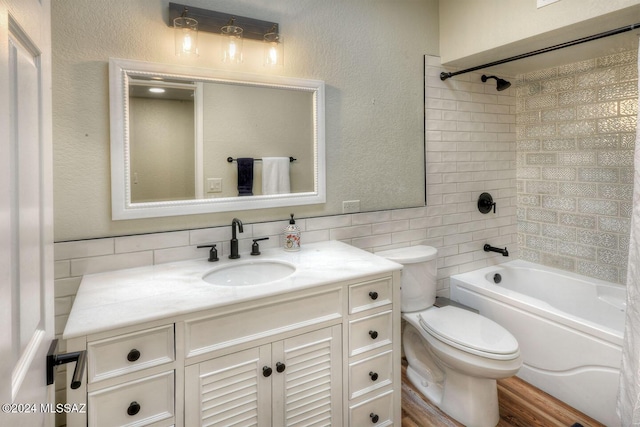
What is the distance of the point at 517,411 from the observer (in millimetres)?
2027

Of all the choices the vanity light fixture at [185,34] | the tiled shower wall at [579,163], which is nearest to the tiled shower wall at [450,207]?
the tiled shower wall at [579,163]

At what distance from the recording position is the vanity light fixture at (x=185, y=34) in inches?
66.4

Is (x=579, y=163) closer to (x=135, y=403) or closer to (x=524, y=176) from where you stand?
(x=524, y=176)

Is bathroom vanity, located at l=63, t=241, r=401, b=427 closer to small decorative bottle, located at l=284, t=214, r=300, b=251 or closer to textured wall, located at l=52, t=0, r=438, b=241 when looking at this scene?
small decorative bottle, located at l=284, t=214, r=300, b=251

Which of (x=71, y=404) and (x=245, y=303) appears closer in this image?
(x=71, y=404)

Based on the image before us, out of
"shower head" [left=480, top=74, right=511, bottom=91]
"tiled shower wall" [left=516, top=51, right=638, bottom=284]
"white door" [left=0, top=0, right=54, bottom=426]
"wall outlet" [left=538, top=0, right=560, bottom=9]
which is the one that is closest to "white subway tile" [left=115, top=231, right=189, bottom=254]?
"white door" [left=0, top=0, right=54, bottom=426]

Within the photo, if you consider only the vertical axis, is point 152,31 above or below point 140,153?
above

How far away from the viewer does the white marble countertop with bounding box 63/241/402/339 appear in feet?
3.77

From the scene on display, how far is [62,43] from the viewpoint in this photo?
150cm

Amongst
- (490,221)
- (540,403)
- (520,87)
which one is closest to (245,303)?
(540,403)

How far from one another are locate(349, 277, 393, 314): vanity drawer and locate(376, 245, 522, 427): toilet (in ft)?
1.75

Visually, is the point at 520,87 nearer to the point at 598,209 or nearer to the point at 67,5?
the point at 598,209

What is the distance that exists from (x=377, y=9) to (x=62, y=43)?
1792 mm

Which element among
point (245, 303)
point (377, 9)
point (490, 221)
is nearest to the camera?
point (245, 303)
